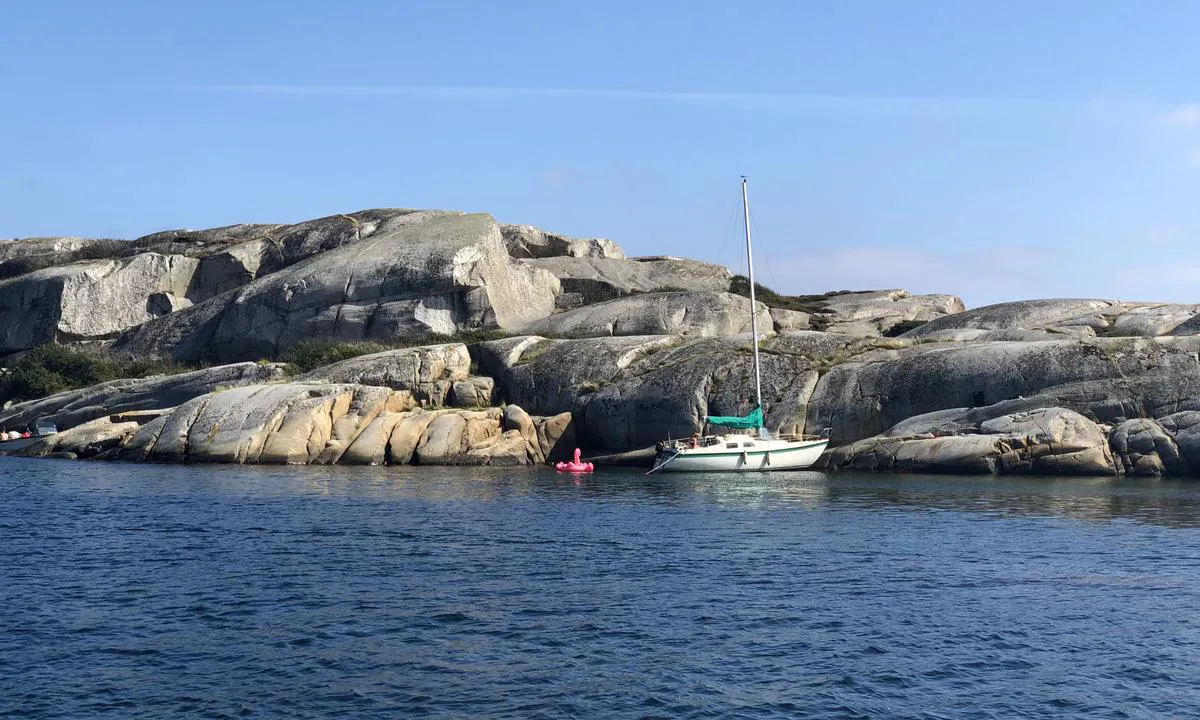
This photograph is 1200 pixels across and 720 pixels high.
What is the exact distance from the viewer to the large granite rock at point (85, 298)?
293 ft

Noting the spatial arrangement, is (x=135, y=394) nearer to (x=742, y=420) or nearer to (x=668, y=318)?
(x=668, y=318)

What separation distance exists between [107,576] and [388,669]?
463 inches

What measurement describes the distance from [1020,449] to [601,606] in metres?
31.3

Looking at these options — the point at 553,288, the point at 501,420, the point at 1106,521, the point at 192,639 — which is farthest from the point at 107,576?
the point at 553,288

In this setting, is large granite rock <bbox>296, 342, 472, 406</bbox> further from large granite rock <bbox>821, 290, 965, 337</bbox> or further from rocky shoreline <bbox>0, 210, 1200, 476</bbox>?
large granite rock <bbox>821, 290, 965, 337</bbox>

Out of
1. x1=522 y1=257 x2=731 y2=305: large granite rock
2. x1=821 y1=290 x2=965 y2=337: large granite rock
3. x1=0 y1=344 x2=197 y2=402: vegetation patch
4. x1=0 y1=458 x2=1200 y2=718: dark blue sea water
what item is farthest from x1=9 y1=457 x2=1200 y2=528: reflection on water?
x1=522 y1=257 x2=731 y2=305: large granite rock

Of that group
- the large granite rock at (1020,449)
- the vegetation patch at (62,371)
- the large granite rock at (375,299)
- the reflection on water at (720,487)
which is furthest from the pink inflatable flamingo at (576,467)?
the vegetation patch at (62,371)

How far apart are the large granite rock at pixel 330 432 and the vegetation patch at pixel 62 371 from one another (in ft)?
57.3

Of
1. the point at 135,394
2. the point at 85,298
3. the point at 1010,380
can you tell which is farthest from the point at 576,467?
the point at 85,298

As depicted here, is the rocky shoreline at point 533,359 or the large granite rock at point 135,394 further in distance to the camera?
the large granite rock at point 135,394

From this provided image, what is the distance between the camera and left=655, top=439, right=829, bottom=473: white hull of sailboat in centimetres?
5638

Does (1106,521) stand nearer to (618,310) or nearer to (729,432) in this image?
(729,432)

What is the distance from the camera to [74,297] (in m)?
89.5

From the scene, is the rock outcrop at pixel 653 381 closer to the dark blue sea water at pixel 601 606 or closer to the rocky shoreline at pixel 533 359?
the rocky shoreline at pixel 533 359
